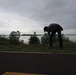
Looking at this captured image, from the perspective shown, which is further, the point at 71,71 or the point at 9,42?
the point at 9,42

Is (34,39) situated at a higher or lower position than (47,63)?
higher

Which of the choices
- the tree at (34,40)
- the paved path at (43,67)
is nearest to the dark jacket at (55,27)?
the tree at (34,40)

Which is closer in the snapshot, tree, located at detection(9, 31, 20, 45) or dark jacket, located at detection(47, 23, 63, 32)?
dark jacket, located at detection(47, 23, 63, 32)

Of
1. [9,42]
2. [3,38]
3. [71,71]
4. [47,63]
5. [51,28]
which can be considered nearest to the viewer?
[71,71]

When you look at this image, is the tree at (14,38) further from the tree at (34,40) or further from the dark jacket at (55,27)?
the dark jacket at (55,27)

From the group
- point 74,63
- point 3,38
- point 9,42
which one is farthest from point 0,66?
point 3,38

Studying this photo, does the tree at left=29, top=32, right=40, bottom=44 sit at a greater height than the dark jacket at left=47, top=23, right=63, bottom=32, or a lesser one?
lesser

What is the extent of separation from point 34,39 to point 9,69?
10.5 meters

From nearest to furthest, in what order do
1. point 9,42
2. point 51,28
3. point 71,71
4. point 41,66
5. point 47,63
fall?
point 71,71
point 41,66
point 47,63
point 51,28
point 9,42

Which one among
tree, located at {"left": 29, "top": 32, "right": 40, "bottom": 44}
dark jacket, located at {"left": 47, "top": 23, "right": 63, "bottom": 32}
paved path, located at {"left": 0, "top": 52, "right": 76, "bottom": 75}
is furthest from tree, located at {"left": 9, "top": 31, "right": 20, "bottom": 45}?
paved path, located at {"left": 0, "top": 52, "right": 76, "bottom": 75}

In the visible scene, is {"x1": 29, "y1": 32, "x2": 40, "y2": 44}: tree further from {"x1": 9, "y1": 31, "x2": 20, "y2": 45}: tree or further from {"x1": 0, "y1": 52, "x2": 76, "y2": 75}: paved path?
{"x1": 0, "y1": 52, "x2": 76, "y2": 75}: paved path

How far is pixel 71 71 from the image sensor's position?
25.4 ft

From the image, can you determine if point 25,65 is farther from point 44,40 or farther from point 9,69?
point 44,40

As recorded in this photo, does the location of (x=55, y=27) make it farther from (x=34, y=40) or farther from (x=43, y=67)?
(x=43, y=67)
